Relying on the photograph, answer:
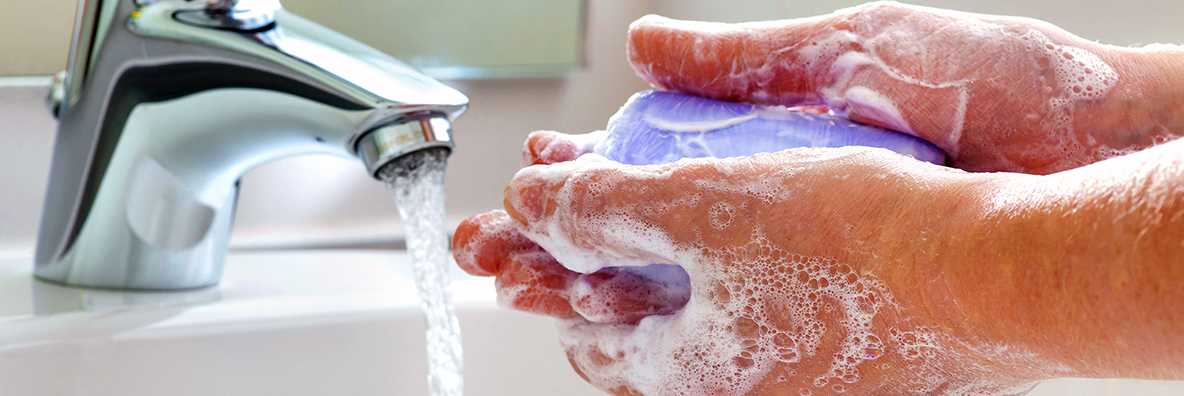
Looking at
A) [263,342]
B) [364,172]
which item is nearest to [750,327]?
[263,342]

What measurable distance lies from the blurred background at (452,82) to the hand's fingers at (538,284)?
403 mm

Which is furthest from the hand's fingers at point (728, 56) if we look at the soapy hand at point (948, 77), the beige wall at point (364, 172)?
the beige wall at point (364, 172)

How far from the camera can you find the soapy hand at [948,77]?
46 centimetres

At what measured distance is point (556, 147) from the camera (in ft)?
1.56

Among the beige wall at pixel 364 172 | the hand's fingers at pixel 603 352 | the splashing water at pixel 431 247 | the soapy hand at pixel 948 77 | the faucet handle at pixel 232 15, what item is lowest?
the beige wall at pixel 364 172

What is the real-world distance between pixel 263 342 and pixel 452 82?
29 cm

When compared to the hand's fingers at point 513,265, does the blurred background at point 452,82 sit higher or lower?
lower

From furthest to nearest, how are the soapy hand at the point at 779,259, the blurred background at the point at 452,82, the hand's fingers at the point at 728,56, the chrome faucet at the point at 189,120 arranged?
1. the blurred background at the point at 452,82
2. the chrome faucet at the point at 189,120
3. the hand's fingers at the point at 728,56
4. the soapy hand at the point at 779,259

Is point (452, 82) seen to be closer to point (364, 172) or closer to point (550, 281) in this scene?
point (364, 172)

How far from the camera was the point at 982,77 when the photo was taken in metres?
0.46

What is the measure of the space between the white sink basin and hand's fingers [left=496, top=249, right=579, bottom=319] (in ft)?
0.87

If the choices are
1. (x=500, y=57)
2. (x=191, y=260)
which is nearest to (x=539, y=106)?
(x=500, y=57)

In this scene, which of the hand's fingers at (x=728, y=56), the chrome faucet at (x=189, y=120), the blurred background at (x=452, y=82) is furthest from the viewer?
the blurred background at (x=452, y=82)

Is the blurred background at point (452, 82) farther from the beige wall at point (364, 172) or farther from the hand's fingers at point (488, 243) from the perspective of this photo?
the hand's fingers at point (488, 243)
